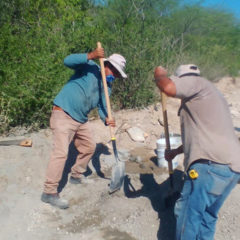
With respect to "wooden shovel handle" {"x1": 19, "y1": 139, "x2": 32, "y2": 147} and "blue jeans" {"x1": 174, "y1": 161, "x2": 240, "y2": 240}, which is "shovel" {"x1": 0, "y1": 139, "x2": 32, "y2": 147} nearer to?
"wooden shovel handle" {"x1": 19, "y1": 139, "x2": 32, "y2": 147}

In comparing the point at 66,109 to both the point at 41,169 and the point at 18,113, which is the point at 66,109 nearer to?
the point at 41,169

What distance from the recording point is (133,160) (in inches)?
235

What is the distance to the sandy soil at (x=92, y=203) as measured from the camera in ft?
12.7

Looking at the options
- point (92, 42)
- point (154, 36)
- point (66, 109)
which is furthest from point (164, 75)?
point (154, 36)

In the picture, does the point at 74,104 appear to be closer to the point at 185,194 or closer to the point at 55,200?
the point at 55,200

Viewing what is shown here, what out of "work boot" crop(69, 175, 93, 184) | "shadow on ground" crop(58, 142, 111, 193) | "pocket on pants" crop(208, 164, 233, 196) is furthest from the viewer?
"shadow on ground" crop(58, 142, 111, 193)

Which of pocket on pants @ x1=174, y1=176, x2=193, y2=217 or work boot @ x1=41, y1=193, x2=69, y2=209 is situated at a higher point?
pocket on pants @ x1=174, y1=176, x2=193, y2=217

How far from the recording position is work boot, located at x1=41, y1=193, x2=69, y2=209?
14.0 ft

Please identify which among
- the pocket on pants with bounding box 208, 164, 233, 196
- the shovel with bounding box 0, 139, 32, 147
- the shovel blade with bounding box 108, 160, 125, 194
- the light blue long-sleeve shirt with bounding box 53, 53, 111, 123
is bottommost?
the shovel blade with bounding box 108, 160, 125, 194

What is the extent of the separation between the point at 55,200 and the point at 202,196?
197 cm

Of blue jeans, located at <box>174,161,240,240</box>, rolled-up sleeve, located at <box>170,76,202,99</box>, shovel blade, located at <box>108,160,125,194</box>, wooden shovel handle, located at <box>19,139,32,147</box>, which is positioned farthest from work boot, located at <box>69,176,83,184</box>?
rolled-up sleeve, located at <box>170,76,202,99</box>

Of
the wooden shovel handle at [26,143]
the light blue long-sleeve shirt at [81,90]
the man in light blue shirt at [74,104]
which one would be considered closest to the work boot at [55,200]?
the man in light blue shirt at [74,104]

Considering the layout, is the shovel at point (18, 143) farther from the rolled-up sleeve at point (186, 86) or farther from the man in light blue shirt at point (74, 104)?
the rolled-up sleeve at point (186, 86)

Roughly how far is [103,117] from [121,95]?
10.3 feet
